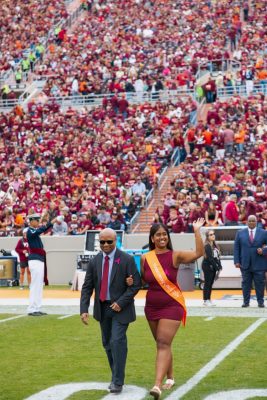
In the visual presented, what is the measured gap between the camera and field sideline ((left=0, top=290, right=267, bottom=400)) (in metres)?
9.04

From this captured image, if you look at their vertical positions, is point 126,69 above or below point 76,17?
below

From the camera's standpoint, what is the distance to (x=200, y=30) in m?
39.2

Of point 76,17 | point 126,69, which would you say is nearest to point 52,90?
point 126,69

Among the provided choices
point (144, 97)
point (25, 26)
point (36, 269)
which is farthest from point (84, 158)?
point (25, 26)

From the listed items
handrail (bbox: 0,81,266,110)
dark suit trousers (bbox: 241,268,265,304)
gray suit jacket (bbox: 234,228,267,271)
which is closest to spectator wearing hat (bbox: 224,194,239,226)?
gray suit jacket (bbox: 234,228,267,271)

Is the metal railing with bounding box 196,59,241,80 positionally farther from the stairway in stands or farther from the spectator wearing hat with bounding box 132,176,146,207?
the spectator wearing hat with bounding box 132,176,146,207

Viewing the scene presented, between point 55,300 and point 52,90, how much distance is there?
68.6ft

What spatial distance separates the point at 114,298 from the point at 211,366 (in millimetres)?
1901

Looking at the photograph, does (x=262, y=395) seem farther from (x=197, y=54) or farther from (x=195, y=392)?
(x=197, y=54)

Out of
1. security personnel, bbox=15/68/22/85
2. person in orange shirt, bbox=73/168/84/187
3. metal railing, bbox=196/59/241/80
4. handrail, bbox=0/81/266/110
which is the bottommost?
person in orange shirt, bbox=73/168/84/187

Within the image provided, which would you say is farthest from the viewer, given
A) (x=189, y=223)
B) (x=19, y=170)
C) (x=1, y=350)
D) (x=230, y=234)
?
(x=19, y=170)

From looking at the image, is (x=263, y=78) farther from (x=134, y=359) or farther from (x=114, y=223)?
(x=134, y=359)

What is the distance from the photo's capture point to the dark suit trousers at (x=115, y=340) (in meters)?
8.94

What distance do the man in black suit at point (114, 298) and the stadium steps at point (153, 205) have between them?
16.9 meters
